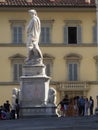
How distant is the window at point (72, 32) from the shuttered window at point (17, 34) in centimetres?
399

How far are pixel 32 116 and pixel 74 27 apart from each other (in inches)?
963

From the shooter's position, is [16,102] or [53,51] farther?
[53,51]

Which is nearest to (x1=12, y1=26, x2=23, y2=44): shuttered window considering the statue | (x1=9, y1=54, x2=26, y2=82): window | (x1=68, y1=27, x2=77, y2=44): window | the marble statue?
(x1=9, y1=54, x2=26, y2=82): window

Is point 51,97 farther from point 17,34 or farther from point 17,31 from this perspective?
point 17,31

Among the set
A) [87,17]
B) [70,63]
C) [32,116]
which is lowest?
[32,116]

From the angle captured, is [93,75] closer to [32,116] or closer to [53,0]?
[53,0]

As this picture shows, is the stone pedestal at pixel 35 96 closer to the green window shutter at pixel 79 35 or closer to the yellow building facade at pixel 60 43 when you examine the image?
the yellow building facade at pixel 60 43

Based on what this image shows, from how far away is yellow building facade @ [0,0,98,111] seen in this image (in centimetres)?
5550

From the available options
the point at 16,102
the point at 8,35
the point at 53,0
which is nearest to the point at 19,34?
the point at 8,35

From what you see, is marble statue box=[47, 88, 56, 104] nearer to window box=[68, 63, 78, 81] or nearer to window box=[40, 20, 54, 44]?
window box=[68, 63, 78, 81]

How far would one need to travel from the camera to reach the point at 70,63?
2217 inches

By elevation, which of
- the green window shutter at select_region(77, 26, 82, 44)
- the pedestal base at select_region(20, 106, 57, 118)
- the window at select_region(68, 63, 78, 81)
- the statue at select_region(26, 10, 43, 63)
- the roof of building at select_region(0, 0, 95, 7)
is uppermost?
the roof of building at select_region(0, 0, 95, 7)

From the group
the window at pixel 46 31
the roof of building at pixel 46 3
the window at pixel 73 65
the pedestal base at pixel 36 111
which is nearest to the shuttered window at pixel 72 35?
the window at pixel 73 65

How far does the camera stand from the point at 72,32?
186ft
